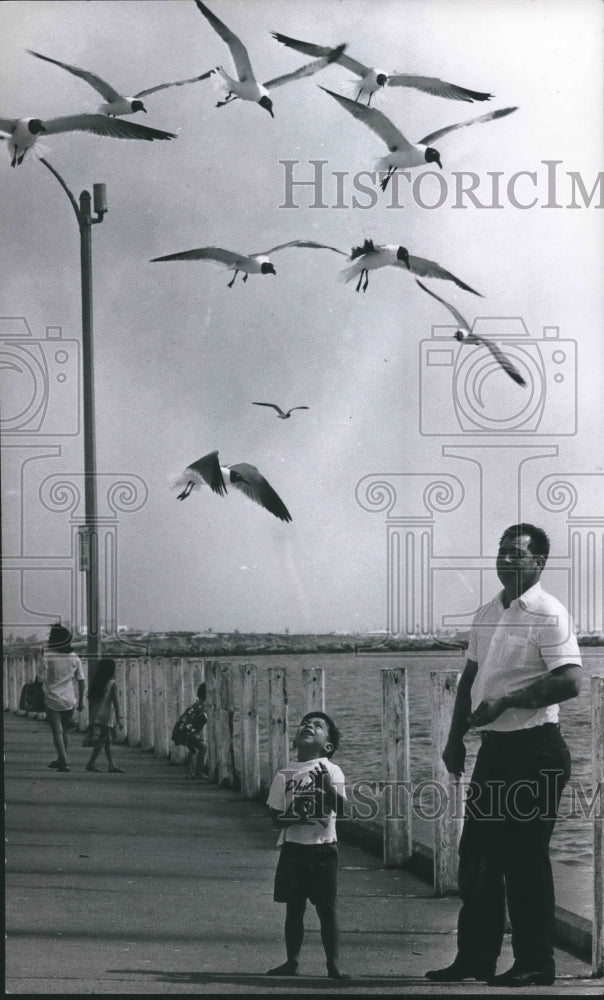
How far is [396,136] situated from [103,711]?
5.93 feet

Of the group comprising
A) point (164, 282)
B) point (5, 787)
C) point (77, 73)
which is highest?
point (77, 73)

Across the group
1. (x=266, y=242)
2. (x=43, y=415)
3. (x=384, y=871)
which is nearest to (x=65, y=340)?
(x=43, y=415)

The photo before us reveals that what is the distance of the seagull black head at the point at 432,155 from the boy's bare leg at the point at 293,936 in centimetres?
205

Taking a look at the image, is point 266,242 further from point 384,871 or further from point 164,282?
point 384,871

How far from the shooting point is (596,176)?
12.0ft

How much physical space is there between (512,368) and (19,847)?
1.91 metres

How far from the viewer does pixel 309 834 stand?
3.55 m

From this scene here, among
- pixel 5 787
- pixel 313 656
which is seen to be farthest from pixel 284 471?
pixel 5 787

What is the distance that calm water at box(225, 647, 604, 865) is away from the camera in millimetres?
3590

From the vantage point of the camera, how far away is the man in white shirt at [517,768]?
3.52m

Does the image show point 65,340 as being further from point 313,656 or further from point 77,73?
point 313,656

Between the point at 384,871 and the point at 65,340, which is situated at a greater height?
the point at 65,340
